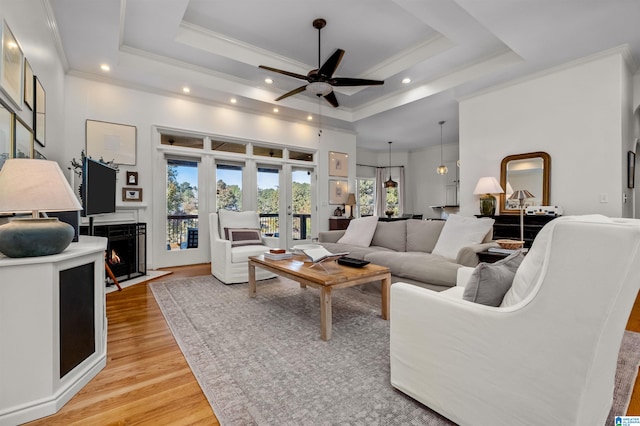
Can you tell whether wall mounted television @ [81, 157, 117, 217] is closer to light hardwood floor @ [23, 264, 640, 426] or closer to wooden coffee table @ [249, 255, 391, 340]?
light hardwood floor @ [23, 264, 640, 426]

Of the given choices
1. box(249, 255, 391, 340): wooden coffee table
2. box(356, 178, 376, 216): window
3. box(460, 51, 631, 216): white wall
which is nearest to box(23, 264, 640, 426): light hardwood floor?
box(249, 255, 391, 340): wooden coffee table

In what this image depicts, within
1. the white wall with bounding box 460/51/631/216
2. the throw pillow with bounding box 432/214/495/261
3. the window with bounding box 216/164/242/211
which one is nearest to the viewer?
the throw pillow with bounding box 432/214/495/261

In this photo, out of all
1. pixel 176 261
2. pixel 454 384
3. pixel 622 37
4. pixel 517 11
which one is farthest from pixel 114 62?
pixel 622 37

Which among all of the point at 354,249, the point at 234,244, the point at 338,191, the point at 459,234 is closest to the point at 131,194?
the point at 234,244

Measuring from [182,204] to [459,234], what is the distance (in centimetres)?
427

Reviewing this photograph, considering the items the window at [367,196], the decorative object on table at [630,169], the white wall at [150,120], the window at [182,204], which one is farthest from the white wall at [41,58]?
the window at [367,196]

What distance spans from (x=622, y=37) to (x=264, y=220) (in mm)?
5634

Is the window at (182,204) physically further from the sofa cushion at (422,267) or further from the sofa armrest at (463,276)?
the sofa armrest at (463,276)

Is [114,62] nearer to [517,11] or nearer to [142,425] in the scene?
[142,425]

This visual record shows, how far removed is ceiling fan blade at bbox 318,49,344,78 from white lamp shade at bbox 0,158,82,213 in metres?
2.67

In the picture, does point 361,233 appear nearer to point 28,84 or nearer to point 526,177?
point 526,177

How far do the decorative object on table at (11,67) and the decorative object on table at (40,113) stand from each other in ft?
1.66

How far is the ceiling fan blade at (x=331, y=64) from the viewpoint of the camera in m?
3.19

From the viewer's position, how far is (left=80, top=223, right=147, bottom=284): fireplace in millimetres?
3749
